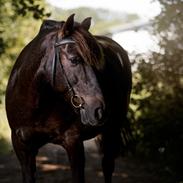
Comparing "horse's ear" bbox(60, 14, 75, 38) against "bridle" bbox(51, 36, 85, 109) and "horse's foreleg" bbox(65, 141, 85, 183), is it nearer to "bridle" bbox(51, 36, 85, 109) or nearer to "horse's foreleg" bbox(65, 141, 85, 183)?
"bridle" bbox(51, 36, 85, 109)

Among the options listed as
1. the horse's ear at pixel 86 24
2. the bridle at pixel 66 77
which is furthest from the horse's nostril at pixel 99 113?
the horse's ear at pixel 86 24

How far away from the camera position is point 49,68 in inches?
189

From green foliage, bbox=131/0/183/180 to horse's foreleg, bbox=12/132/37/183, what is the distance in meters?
3.43

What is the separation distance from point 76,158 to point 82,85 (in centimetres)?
84

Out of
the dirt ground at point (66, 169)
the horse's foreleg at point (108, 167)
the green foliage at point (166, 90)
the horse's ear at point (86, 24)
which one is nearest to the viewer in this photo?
the horse's ear at point (86, 24)

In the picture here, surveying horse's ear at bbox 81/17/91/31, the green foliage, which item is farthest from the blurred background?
horse's ear at bbox 81/17/91/31

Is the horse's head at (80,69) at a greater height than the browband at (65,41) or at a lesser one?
lesser

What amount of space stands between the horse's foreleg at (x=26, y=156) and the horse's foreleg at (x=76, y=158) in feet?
1.33

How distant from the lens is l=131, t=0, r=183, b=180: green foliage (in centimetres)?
847

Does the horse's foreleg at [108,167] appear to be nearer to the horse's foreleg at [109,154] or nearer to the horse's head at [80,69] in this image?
the horse's foreleg at [109,154]

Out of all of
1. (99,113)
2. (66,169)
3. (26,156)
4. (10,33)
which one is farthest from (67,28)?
(10,33)

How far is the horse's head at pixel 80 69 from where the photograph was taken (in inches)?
177

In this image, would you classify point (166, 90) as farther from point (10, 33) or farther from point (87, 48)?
point (87, 48)

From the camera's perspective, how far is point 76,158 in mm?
5109
